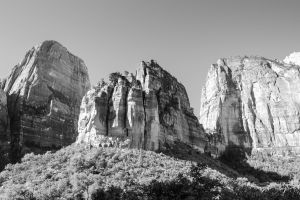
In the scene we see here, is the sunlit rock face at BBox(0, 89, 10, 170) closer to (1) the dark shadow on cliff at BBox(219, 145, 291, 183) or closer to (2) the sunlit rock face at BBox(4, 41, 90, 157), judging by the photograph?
(2) the sunlit rock face at BBox(4, 41, 90, 157)

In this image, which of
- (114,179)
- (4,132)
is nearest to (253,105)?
(4,132)

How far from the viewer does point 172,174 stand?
7344 centimetres

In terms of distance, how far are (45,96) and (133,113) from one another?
5184 cm

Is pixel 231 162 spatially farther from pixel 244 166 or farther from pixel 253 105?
pixel 253 105

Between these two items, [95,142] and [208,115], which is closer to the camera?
[95,142]

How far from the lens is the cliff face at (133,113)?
9081 cm

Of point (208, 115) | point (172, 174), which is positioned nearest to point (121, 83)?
point (172, 174)

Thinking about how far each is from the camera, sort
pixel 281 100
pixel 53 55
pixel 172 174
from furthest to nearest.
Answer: pixel 281 100 < pixel 53 55 < pixel 172 174

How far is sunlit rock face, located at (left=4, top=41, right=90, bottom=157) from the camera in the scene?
122812 mm

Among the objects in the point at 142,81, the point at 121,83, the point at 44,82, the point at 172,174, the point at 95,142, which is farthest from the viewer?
the point at 44,82

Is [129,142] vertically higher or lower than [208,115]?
lower

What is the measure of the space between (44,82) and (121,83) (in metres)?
49.0

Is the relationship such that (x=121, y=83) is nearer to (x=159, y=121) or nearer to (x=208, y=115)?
(x=159, y=121)

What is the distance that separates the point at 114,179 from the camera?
68000 millimetres
